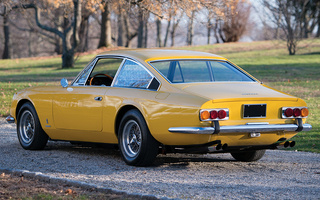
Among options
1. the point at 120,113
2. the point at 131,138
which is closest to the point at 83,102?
the point at 120,113

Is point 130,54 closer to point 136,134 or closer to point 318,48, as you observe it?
point 136,134

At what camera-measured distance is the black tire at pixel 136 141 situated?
6773 mm

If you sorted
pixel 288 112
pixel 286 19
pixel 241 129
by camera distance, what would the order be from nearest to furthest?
pixel 241 129
pixel 288 112
pixel 286 19

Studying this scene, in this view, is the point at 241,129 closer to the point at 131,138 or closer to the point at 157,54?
the point at 131,138

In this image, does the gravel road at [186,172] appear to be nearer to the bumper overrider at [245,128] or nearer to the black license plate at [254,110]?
the bumper overrider at [245,128]

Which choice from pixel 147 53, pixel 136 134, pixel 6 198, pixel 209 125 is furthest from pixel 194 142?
pixel 6 198

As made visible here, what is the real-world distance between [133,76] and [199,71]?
A: 36.2 inches

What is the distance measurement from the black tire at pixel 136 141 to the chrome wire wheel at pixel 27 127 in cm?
214

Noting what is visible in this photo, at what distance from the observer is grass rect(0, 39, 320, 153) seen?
1460 centimetres

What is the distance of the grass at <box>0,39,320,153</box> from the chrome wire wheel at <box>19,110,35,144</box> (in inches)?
182

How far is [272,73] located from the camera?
2567 cm

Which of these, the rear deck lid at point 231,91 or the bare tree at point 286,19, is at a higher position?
the bare tree at point 286,19

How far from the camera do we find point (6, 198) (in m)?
5.20

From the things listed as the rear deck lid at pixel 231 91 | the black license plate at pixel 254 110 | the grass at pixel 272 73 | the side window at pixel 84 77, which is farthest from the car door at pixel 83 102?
the grass at pixel 272 73
